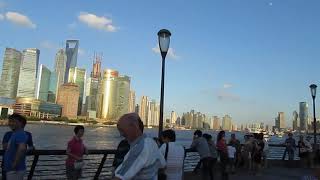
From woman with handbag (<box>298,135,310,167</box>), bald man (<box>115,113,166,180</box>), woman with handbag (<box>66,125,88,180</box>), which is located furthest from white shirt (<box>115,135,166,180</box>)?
woman with handbag (<box>298,135,310,167</box>)

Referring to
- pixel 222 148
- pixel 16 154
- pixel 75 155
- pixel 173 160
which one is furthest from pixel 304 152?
pixel 16 154

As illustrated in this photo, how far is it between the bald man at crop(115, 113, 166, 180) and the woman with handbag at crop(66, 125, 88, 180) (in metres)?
5.32

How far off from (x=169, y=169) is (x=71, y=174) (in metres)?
3.07

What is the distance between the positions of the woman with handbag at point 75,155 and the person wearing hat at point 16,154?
241 cm

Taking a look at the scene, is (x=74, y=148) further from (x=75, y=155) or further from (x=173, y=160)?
(x=173, y=160)

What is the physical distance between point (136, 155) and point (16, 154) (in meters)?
3.25

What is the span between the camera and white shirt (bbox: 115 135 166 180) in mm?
3486

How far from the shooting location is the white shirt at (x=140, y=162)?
11.4 feet

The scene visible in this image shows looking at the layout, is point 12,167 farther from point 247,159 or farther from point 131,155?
point 247,159

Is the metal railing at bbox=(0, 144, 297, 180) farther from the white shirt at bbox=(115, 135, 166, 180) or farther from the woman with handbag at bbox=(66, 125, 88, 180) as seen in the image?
the white shirt at bbox=(115, 135, 166, 180)

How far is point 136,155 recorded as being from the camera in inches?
139

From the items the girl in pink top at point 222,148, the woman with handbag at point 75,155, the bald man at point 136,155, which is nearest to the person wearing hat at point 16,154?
the woman with handbag at point 75,155

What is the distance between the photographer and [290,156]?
828 inches

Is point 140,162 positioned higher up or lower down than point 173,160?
higher up
